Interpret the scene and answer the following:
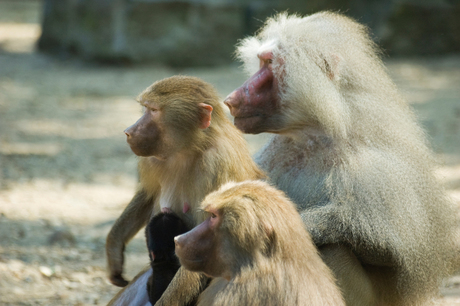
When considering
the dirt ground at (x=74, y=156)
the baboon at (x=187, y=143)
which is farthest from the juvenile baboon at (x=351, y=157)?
the dirt ground at (x=74, y=156)

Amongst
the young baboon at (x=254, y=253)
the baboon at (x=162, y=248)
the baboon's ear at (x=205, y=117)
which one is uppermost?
the baboon's ear at (x=205, y=117)

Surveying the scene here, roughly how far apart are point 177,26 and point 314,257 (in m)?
7.68

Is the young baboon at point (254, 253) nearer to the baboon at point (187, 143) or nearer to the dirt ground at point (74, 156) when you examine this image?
the baboon at point (187, 143)

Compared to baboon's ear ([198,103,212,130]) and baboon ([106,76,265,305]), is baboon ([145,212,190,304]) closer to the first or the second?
baboon ([106,76,265,305])

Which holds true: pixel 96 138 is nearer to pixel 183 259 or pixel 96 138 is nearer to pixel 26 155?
pixel 26 155

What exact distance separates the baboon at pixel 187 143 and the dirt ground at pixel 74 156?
1063 millimetres

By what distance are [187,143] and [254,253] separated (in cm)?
76

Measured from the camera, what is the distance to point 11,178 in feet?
16.6

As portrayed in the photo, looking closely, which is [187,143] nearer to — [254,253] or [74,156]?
[254,253]

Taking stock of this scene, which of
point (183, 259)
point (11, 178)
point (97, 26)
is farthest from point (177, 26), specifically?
point (183, 259)

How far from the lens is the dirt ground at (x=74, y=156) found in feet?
11.9

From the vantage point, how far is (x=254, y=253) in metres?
2.20

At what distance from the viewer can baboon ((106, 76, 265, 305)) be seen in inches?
106

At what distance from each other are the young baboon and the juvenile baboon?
1.06 ft
